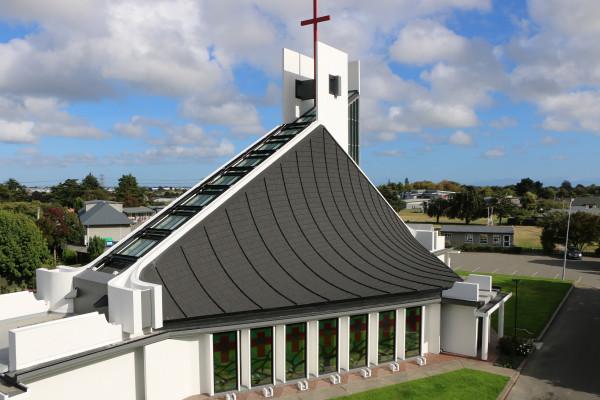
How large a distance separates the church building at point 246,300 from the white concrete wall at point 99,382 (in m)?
0.04

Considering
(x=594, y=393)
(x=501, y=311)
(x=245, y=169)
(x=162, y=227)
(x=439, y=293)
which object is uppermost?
(x=245, y=169)

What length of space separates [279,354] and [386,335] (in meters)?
5.37

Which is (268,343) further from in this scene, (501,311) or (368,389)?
(501,311)

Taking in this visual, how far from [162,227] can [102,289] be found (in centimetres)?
455

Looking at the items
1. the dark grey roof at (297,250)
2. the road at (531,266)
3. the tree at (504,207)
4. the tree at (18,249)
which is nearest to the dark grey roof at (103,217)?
the tree at (18,249)

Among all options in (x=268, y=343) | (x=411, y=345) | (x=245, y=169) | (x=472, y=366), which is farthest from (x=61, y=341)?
(x=472, y=366)

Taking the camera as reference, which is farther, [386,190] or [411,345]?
[386,190]

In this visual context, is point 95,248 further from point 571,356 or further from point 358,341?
point 571,356

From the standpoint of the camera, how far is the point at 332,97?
29375mm

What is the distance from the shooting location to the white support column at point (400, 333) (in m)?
20.3

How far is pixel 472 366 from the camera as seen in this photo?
804 inches

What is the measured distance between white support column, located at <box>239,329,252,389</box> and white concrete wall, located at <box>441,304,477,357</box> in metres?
10.5

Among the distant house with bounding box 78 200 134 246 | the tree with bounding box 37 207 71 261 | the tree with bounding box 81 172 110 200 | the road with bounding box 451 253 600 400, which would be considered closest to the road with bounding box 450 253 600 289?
the road with bounding box 451 253 600 400

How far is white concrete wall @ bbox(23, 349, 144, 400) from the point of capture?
44.4ft
